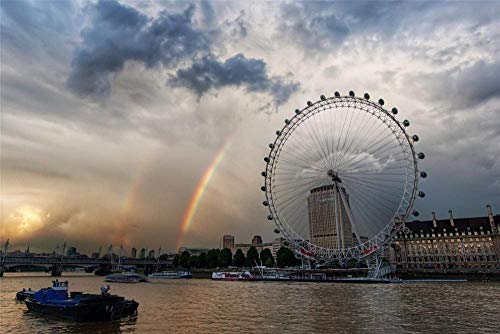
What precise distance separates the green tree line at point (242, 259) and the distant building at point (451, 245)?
122ft

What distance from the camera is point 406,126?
63906 mm

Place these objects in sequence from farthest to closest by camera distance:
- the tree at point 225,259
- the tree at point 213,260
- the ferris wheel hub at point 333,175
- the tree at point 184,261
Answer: the tree at point 184,261 → the tree at point 213,260 → the tree at point 225,259 → the ferris wheel hub at point 333,175

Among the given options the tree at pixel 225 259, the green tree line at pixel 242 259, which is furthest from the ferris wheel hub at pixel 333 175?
the tree at pixel 225 259

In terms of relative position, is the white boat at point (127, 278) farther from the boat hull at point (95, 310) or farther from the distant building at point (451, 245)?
the distant building at point (451, 245)

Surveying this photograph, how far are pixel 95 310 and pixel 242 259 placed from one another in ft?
356

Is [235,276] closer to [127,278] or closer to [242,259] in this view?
[127,278]

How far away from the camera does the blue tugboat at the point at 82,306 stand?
88.5ft

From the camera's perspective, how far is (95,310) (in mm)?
26906

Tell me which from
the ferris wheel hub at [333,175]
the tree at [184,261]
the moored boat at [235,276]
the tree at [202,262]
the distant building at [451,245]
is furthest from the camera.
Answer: the tree at [184,261]

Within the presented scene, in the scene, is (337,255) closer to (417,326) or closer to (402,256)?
(417,326)

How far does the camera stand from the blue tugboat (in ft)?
88.5

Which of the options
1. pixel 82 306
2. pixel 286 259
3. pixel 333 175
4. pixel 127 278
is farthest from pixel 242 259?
pixel 82 306

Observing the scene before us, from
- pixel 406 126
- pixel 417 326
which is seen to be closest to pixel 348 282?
pixel 406 126

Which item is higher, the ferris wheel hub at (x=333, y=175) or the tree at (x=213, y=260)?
the ferris wheel hub at (x=333, y=175)
